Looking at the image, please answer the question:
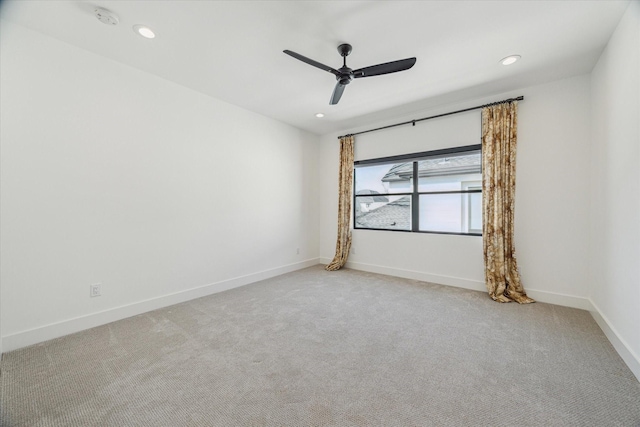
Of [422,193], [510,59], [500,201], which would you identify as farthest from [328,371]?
[510,59]

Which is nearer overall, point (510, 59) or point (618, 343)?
point (618, 343)

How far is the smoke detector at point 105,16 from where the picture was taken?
6.29ft

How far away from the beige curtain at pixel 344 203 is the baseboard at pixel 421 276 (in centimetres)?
26

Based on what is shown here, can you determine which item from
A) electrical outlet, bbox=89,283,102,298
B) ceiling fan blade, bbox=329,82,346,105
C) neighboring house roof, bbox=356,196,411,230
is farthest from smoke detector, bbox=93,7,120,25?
neighboring house roof, bbox=356,196,411,230

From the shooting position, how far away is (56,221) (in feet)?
7.48

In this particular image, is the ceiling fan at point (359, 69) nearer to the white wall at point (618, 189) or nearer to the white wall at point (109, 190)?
the white wall at point (618, 189)

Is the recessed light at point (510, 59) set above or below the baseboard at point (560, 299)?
above

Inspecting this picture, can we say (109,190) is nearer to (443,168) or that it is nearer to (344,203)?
(344,203)

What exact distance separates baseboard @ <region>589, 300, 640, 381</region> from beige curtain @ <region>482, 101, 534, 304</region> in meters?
0.65

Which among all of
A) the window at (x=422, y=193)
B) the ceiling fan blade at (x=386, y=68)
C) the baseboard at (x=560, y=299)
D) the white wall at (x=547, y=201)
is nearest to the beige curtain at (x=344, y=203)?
the window at (x=422, y=193)

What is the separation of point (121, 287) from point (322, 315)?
2129mm

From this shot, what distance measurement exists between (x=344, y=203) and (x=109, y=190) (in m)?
3.39

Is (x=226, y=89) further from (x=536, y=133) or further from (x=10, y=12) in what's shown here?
(x=536, y=133)

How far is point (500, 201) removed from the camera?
3238mm
